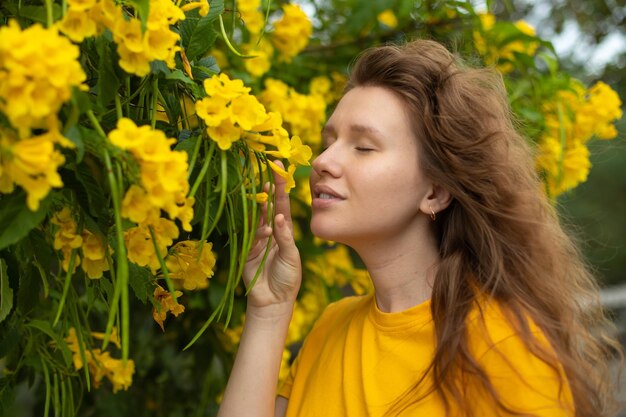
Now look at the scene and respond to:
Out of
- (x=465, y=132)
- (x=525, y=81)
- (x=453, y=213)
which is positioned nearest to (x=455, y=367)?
(x=453, y=213)

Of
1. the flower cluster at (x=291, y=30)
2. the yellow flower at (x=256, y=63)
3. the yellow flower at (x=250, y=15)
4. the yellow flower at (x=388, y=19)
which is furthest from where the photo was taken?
the yellow flower at (x=388, y=19)

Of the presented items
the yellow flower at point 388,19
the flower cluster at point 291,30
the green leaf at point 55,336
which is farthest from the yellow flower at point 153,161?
the yellow flower at point 388,19

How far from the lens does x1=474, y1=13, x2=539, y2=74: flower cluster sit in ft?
6.39

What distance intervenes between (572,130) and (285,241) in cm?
→ 102

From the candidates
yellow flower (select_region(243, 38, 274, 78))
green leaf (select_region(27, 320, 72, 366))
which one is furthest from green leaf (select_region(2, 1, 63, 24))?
yellow flower (select_region(243, 38, 274, 78))

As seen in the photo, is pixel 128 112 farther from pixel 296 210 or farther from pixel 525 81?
pixel 525 81

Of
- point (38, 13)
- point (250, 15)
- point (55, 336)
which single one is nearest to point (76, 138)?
point (38, 13)

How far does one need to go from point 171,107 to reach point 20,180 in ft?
0.97

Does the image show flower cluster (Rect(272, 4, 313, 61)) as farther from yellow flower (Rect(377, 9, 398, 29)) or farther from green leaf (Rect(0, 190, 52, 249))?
green leaf (Rect(0, 190, 52, 249))

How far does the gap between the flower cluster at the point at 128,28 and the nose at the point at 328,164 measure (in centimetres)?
42

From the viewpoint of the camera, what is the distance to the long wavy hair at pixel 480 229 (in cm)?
116

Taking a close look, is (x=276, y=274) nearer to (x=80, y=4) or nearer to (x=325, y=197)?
(x=325, y=197)

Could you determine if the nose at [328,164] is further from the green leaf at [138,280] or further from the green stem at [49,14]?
the green stem at [49,14]

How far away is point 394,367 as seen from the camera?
123 cm
